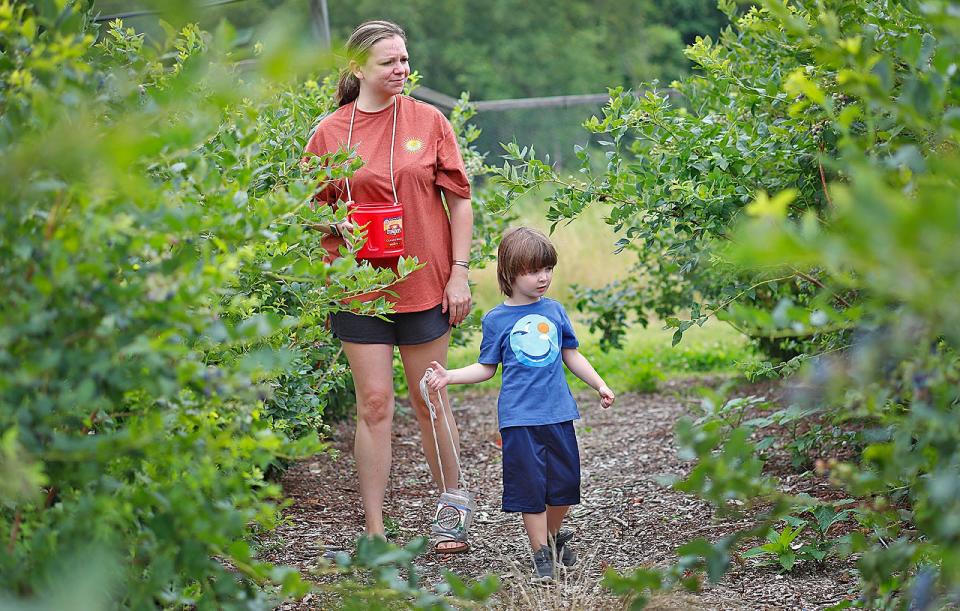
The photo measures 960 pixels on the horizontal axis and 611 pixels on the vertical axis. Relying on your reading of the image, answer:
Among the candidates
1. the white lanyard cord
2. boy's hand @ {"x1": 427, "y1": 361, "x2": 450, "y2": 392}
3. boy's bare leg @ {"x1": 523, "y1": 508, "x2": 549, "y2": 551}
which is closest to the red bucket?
the white lanyard cord

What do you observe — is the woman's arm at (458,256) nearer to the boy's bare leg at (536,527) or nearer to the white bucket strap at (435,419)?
the white bucket strap at (435,419)

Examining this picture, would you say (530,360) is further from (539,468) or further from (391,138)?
(391,138)

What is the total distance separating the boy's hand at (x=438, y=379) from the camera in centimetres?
358

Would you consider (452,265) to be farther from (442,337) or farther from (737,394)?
(737,394)

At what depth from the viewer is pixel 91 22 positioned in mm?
2664

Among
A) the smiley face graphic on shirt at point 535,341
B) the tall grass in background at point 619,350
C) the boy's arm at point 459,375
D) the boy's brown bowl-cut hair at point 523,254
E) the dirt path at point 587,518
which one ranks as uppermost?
the boy's brown bowl-cut hair at point 523,254

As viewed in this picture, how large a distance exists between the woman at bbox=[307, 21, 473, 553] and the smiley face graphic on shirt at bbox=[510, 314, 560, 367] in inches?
14.0

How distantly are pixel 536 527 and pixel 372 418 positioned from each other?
73cm

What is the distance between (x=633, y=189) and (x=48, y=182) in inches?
91.3

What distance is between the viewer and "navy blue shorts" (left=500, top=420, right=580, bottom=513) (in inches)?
139

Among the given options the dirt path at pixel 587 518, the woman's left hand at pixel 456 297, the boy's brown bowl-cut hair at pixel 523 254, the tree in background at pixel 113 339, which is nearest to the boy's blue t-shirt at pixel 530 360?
the boy's brown bowl-cut hair at pixel 523 254

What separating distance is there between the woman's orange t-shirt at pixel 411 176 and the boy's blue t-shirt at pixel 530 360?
0.34 meters

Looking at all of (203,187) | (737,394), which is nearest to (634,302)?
(737,394)

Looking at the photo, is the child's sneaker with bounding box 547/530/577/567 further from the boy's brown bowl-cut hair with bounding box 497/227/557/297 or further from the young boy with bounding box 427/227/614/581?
the boy's brown bowl-cut hair with bounding box 497/227/557/297
